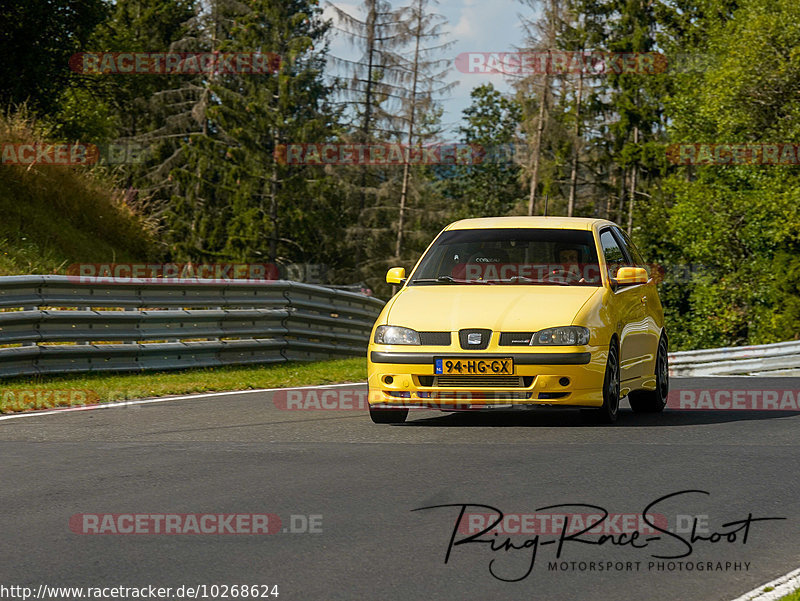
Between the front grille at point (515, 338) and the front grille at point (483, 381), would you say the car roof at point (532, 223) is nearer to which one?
the front grille at point (515, 338)

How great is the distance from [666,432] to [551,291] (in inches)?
57.8

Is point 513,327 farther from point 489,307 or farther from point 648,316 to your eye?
point 648,316

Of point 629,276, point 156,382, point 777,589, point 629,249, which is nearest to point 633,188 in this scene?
point 156,382

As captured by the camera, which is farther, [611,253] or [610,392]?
[611,253]

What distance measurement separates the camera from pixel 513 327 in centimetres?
986

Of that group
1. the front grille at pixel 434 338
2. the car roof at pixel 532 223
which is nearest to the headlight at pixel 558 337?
the front grille at pixel 434 338

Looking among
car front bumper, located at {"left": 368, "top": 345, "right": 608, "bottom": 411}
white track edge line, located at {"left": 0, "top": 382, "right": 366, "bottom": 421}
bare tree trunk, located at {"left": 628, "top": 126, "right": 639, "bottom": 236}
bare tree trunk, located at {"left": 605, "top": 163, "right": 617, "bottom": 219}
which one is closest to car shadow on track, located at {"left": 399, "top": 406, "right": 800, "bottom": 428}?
car front bumper, located at {"left": 368, "top": 345, "right": 608, "bottom": 411}

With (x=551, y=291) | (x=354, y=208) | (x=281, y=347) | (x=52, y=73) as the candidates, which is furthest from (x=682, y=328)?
(x=551, y=291)

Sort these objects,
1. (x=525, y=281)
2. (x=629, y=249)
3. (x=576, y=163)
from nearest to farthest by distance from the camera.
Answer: (x=525, y=281) < (x=629, y=249) < (x=576, y=163)

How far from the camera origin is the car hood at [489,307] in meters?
9.91

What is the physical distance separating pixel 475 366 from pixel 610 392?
127 cm

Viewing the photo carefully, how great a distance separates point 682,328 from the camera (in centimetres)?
5075

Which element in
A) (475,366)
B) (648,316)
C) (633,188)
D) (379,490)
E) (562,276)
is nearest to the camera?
(379,490)

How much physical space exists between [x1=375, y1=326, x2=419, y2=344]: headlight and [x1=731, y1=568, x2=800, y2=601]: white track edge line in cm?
481
